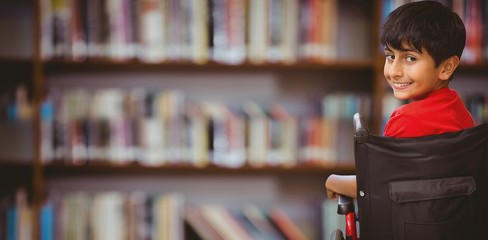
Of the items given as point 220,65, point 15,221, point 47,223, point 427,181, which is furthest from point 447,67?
point 15,221

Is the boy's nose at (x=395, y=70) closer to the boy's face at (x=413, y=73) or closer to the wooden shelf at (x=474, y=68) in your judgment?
the boy's face at (x=413, y=73)

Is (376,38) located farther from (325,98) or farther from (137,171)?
(137,171)

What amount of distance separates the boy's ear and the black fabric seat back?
0.49ft

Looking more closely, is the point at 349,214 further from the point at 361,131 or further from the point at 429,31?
the point at 429,31

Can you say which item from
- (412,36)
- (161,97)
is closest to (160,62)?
(161,97)

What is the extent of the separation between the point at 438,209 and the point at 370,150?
15cm

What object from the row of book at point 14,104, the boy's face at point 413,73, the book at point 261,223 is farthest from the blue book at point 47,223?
the boy's face at point 413,73

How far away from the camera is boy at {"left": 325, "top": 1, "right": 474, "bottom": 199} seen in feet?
3.71

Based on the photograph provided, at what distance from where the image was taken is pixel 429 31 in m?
1.15

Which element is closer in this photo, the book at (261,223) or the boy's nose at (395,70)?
the boy's nose at (395,70)

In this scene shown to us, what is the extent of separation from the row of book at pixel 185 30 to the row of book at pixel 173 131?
20cm

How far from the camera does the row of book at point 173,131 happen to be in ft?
9.01

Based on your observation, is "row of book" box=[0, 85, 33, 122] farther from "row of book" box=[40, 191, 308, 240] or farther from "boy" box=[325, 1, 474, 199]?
"boy" box=[325, 1, 474, 199]

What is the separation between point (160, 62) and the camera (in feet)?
8.98
